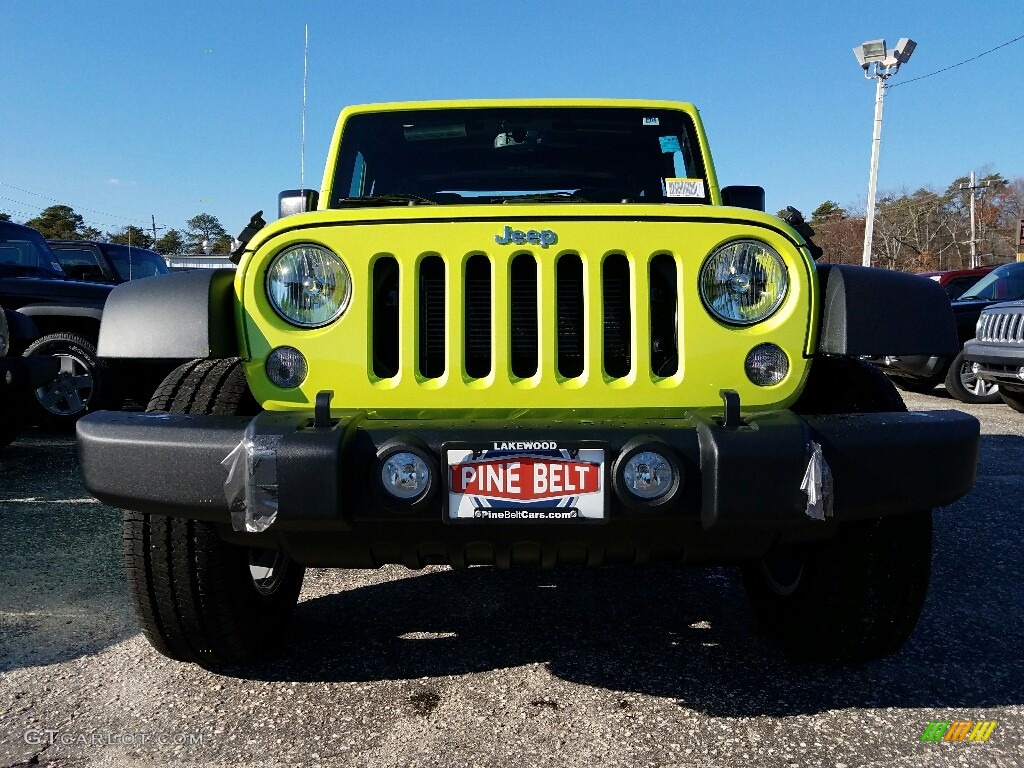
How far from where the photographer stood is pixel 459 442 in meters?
1.68

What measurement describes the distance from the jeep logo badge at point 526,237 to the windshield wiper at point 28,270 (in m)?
6.49

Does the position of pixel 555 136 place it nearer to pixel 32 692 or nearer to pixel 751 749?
pixel 751 749

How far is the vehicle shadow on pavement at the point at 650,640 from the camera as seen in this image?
2146 millimetres

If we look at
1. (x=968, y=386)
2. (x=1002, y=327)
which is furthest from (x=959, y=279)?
(x=1002, y=327)

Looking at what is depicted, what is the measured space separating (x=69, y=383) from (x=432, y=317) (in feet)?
17.1

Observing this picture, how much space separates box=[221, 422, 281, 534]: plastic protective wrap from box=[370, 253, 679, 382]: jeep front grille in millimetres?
413

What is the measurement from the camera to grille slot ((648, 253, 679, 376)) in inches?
81.3

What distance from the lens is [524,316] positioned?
2.11 m

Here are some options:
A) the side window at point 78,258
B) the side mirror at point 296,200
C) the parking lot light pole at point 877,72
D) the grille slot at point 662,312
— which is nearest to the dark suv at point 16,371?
the side mirror at point 296,200

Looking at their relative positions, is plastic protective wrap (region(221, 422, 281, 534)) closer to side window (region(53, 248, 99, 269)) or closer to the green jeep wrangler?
the green jeep wrangler

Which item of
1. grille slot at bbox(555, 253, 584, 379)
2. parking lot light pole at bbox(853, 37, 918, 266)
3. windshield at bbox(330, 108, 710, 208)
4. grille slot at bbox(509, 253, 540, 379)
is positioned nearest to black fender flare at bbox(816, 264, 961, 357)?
grille slot at bbox(555, 253, 584, 379)

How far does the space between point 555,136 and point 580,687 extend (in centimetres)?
214

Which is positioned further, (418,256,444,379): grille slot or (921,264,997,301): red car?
(921,264,997,301): red car

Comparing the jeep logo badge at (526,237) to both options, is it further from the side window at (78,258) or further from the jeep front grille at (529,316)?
the side window at (78,258)
